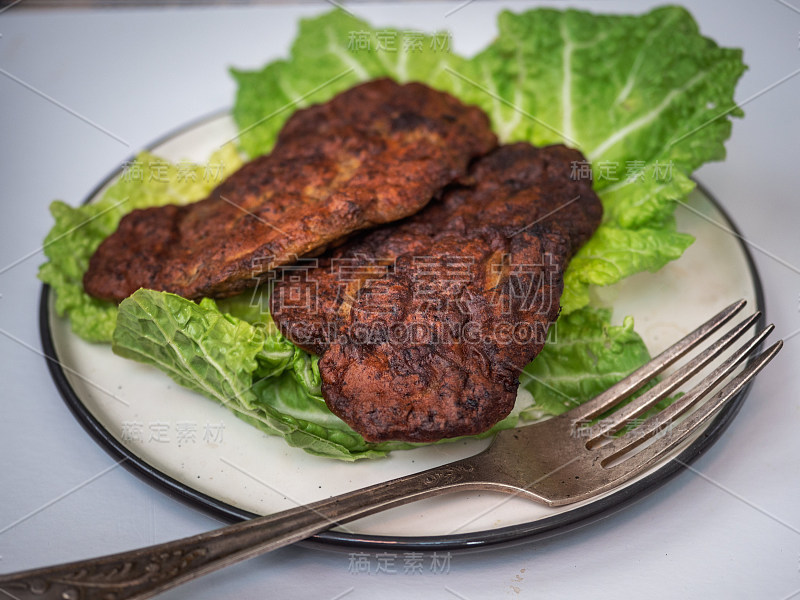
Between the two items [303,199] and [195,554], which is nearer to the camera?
[195,554]

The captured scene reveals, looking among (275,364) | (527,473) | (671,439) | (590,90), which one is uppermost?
(590,90)

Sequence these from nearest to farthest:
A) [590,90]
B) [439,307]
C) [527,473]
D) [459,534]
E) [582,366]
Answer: [459,534] → [527,473] → [439,307] → [582,366] → [590,90]

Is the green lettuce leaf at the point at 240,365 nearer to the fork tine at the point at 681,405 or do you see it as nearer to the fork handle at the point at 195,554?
the fork handle at the point at 195,554

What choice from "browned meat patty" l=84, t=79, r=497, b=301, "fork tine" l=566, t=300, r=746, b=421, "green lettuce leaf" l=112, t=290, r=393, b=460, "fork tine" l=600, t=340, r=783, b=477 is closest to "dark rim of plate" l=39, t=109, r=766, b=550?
"fork tine" l=600, t=340, r=783, b=477

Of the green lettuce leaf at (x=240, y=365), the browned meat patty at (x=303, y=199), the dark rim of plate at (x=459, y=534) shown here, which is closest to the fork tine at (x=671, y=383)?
the dark rim of plate at (x=459, y=534)

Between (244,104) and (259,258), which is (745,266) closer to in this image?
(259,258)

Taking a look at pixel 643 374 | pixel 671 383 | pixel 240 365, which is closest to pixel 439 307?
pixel 240 365

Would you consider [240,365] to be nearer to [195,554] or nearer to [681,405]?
[195,554]
